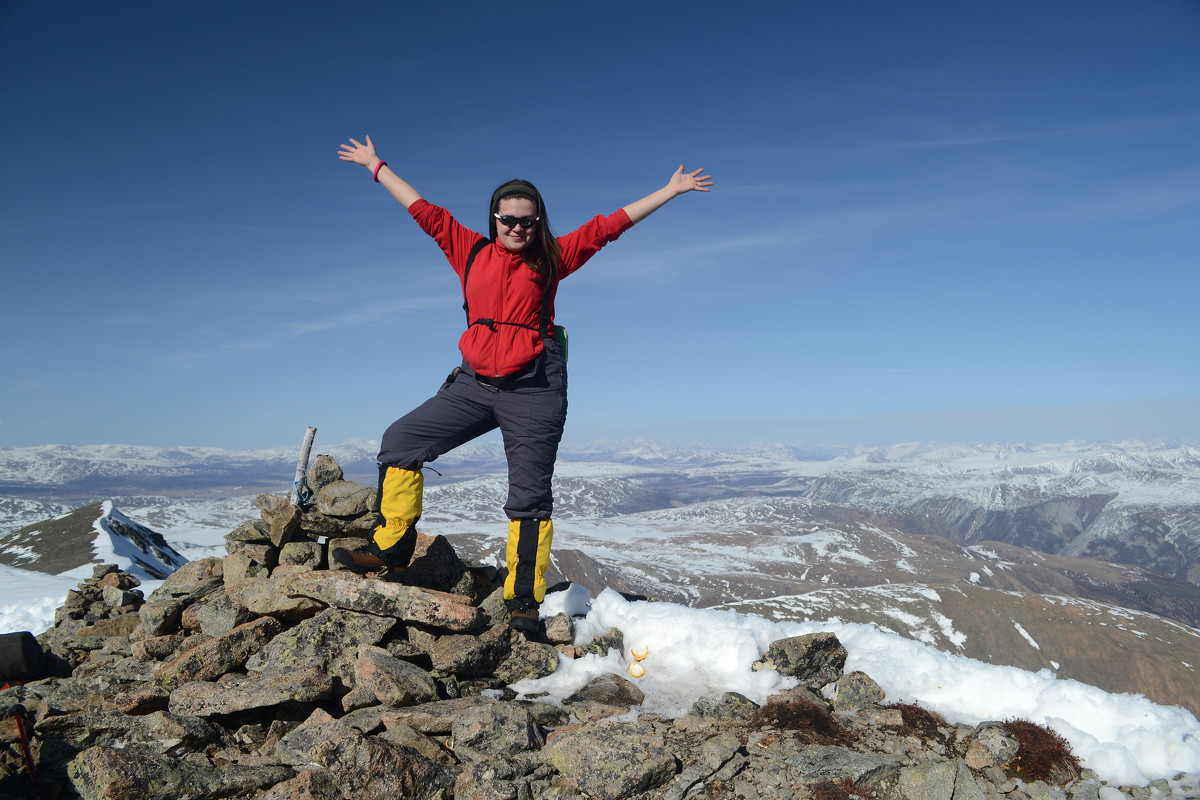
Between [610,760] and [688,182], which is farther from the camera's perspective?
[688,182]

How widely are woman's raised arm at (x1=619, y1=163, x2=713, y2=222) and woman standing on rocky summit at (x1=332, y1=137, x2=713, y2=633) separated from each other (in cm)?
1

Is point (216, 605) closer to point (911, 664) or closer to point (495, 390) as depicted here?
point (495, 390)

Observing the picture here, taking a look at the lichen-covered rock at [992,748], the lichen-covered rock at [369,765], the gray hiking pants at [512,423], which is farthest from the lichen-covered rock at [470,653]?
the lichen-covered rock at [992,748]

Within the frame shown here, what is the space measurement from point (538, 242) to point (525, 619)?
19.1 feet

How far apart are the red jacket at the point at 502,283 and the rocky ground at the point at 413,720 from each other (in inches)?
167

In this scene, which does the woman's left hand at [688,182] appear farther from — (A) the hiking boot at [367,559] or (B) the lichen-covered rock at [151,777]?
(B) the lichen-covered rock at [151,777]

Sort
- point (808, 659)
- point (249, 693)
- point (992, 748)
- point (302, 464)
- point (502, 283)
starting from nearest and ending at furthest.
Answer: point (992, 748) < point (249, 693) < point (502, 283) < point (808, 659) < point (302, 464)

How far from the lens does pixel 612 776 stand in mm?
6555

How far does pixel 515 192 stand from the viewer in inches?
347

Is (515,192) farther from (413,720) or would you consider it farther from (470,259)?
(413,720)

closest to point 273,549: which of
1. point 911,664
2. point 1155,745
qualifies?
point 911,664

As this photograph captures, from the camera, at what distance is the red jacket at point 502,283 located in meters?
8.77

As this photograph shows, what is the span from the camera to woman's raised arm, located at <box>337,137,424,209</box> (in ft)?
30.1

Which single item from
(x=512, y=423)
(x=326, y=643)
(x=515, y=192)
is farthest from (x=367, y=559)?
(x=515, y=192)
